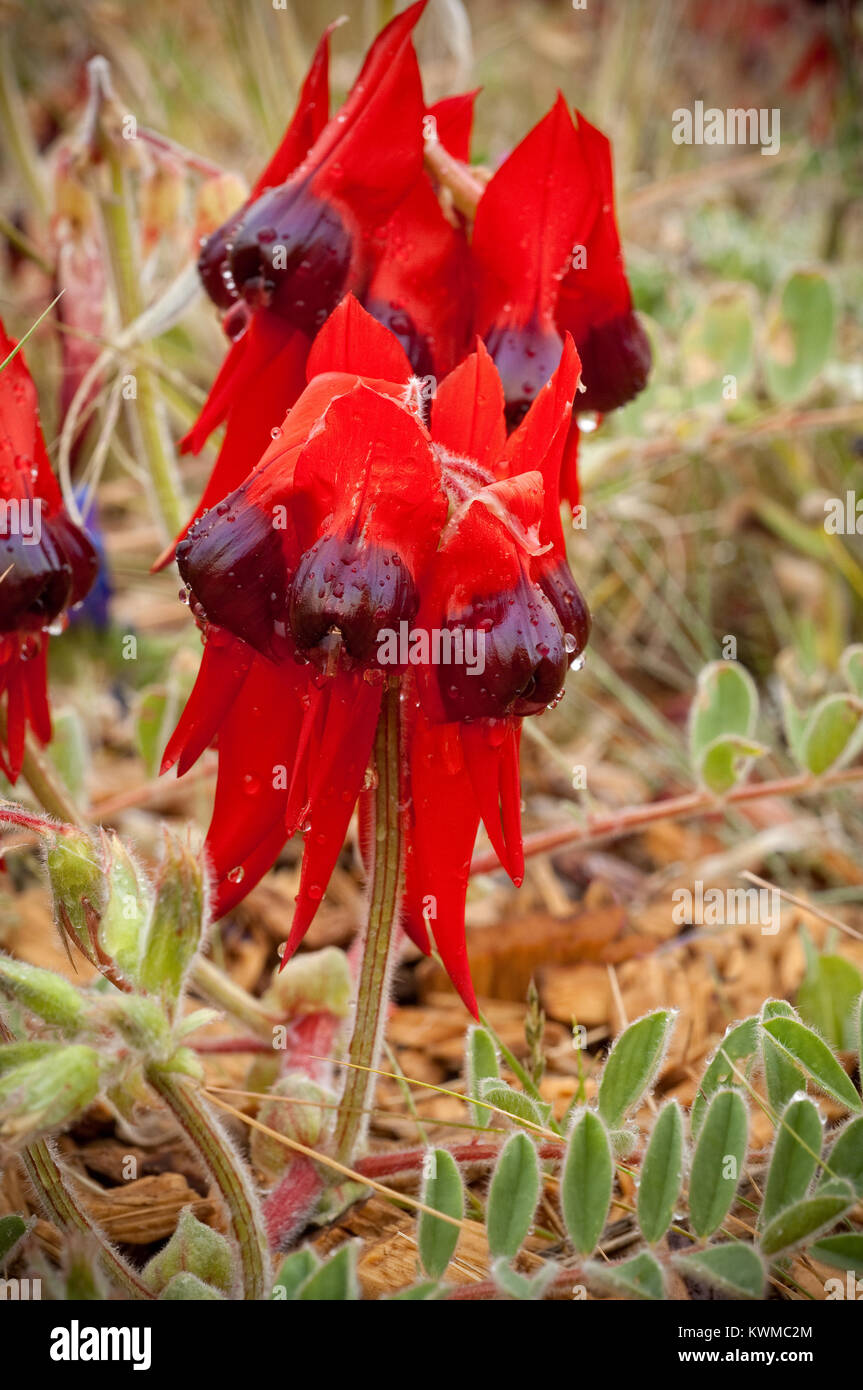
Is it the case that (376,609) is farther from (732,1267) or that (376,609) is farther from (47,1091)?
(732,1267)

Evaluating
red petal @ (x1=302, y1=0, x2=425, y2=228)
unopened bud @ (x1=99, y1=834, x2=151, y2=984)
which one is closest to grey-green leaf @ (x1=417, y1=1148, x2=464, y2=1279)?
unopened bud @ (x1=99, y1=834, x2=151, y2=984)

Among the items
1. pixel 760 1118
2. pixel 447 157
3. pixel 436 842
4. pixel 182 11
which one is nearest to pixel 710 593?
pixel 760 1118

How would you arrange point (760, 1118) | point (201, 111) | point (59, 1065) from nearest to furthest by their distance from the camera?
point (59, 1065), point (760, 1118), point (201, 111)

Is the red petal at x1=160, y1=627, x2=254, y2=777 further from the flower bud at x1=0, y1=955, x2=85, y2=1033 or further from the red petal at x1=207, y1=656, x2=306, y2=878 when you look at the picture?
the flower bud at x1=0, y1=955, x2=85, y2=1033

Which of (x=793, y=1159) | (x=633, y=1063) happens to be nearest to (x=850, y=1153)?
(x=793, y=1159)
